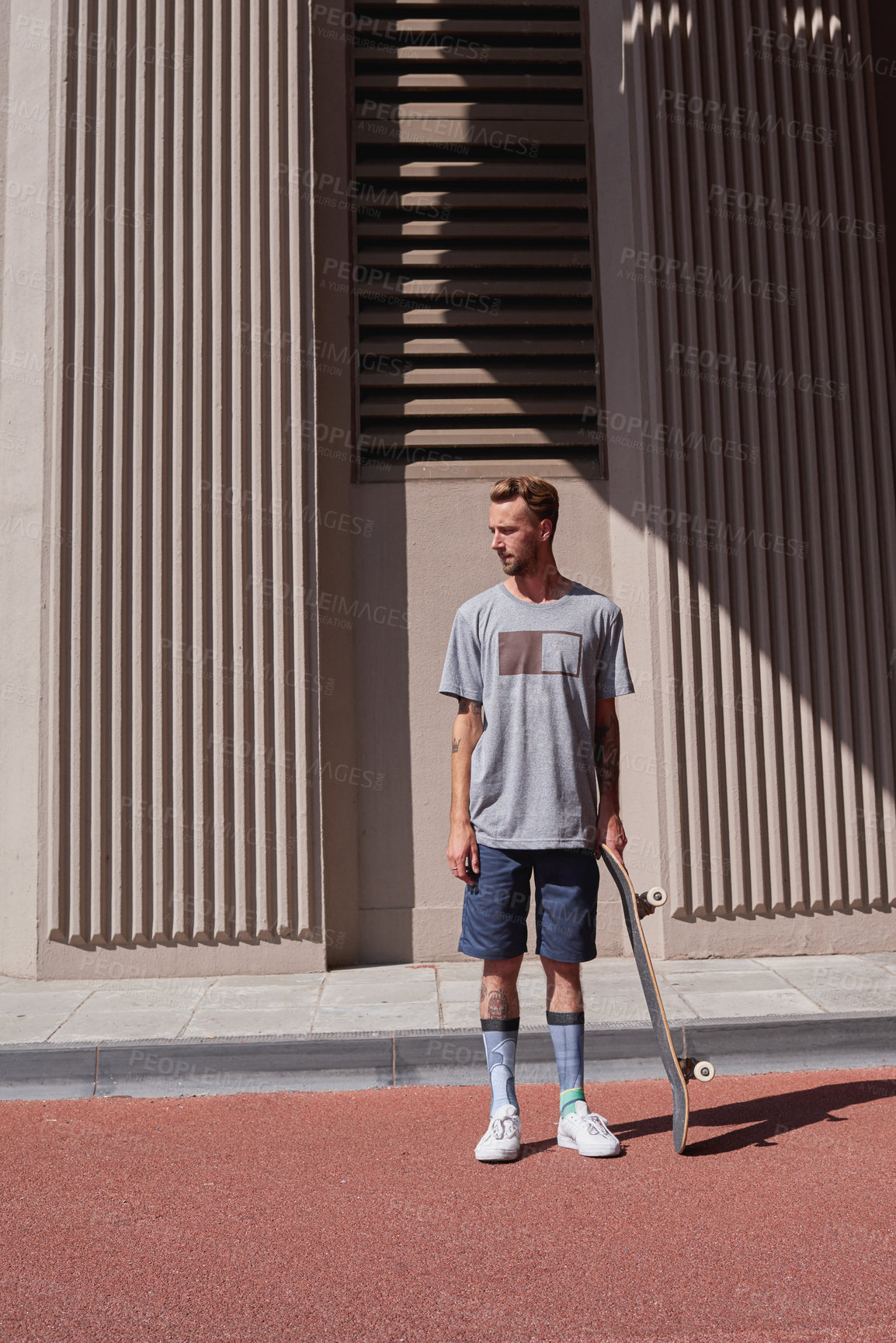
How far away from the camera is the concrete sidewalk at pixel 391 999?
15.4 ft

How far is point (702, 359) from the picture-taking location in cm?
639

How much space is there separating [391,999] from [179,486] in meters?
3.03

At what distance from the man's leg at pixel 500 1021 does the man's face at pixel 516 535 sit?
129 centimetres

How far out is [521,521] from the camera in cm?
352

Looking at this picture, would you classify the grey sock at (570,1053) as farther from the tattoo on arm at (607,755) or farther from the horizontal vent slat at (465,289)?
the horizontal vent slat at (465,289)

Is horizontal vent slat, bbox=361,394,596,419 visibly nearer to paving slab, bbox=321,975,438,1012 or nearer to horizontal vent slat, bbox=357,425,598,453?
horizontal vent slat, bbox=357,425,598,453

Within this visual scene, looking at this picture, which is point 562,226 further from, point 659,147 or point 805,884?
point 805,884

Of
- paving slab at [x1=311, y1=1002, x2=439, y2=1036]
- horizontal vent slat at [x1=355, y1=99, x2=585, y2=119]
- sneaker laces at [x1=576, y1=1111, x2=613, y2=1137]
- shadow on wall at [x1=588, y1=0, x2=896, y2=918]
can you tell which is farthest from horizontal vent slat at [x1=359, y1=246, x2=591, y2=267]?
sneaker laces at [x1=576, y1=1111, x2=613, y2=1137]

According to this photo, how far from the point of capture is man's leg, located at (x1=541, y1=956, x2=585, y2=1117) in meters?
3.53

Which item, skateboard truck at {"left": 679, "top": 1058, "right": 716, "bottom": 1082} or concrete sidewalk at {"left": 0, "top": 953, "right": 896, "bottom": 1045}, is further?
concrete sidewalk at {"left": 0, "top": 953, "right": 896, "bottom": 1045}

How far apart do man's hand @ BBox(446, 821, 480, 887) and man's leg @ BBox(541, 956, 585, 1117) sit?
0.37 meters

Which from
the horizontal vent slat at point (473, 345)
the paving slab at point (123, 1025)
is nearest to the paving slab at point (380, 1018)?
the paving slab at point (123, 1025)

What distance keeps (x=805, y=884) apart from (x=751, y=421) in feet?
8.91

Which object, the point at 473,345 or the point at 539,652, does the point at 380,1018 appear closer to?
the point at 539,652
